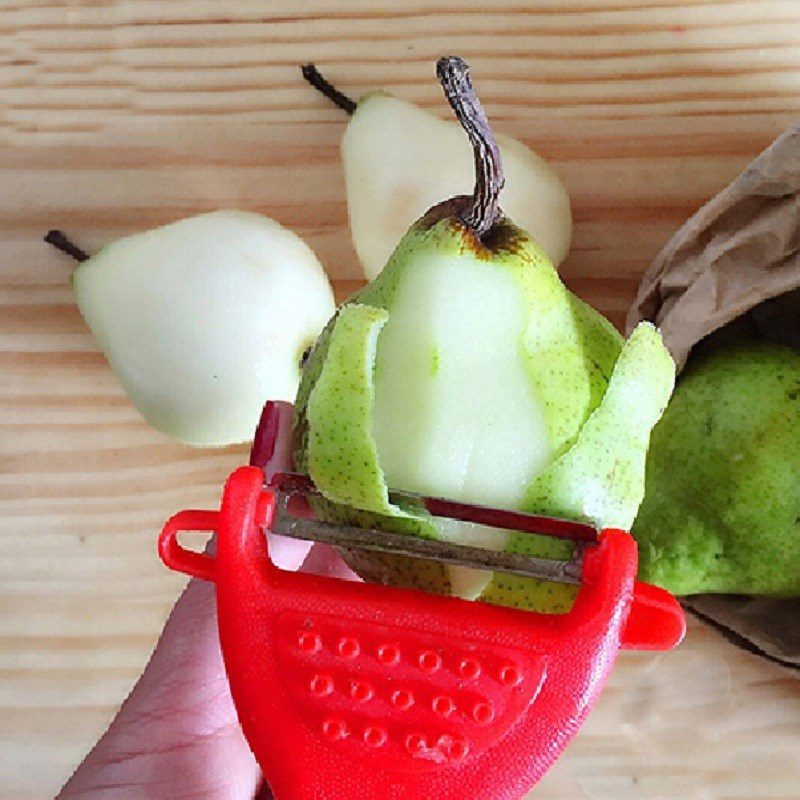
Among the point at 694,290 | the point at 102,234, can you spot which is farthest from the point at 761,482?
the point at 102,234

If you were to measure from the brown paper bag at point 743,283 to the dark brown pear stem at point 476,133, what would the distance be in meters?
0.17

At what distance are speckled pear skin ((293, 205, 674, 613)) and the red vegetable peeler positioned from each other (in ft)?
0.07

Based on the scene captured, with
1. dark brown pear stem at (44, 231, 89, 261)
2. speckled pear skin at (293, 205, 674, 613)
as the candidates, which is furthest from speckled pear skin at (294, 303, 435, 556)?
dark brown pear stem at (44, 231, 89, 261)

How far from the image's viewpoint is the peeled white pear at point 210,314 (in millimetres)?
548

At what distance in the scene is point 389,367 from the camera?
0.39 meters

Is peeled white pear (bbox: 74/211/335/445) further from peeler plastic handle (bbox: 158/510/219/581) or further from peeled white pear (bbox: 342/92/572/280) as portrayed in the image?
peeler plastic handle (bbox: 158/510/219/581)

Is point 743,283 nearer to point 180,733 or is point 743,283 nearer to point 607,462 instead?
point 607,462

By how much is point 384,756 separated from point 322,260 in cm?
31

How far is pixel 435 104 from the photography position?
597 millimetres

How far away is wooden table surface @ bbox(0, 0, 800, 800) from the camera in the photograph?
58 centimetres

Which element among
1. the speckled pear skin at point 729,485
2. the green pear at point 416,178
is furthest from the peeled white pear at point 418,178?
the speckled pear skin at point 729,485

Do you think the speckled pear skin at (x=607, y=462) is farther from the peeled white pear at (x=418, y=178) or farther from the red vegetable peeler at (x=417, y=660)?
the peeled white pear at (x=418, y=178)

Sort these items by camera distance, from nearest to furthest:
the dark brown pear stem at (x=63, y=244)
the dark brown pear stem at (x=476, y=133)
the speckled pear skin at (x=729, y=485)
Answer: the dark brown pear stem at (x=476, y=133)
the speckled pear skin at (x=729, y=485)
the dark brown pear stem at (x=63, y=244)

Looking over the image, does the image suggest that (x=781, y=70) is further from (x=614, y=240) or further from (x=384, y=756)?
(x=384, y=756)
